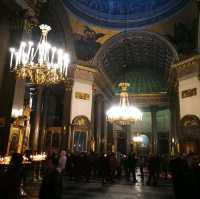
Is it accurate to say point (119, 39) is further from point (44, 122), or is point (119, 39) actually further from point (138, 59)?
point (44, 122)

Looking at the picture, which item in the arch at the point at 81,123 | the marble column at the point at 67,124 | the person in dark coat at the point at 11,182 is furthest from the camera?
the arch at the point at 81,123

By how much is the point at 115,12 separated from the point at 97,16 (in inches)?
52.6

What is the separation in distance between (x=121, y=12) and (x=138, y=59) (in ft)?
19.1

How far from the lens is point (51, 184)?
11.2 ft

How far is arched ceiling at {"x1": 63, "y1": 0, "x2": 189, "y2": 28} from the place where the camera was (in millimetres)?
15539

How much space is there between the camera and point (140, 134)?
25.3m

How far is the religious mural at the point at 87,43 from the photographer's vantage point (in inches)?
609

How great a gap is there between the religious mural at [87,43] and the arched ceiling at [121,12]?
740 millimetres

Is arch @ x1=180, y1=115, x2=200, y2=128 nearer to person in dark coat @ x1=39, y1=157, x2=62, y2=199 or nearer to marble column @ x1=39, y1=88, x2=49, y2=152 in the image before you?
marble column @ x1=39, y1=88, x2=49, y2=152

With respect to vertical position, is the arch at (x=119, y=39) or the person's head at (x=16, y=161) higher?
the arch at (x=119, y=39)

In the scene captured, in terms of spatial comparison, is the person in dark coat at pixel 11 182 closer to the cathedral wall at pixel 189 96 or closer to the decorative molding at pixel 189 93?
the cathedral wall at pixel 189 96

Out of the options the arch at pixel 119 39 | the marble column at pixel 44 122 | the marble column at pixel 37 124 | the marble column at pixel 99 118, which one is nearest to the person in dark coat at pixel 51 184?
the marble column at pixel 37 124

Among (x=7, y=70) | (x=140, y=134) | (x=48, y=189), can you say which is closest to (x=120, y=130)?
(x=140, y=134)

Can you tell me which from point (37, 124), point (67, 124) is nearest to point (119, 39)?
point (67, 124)
